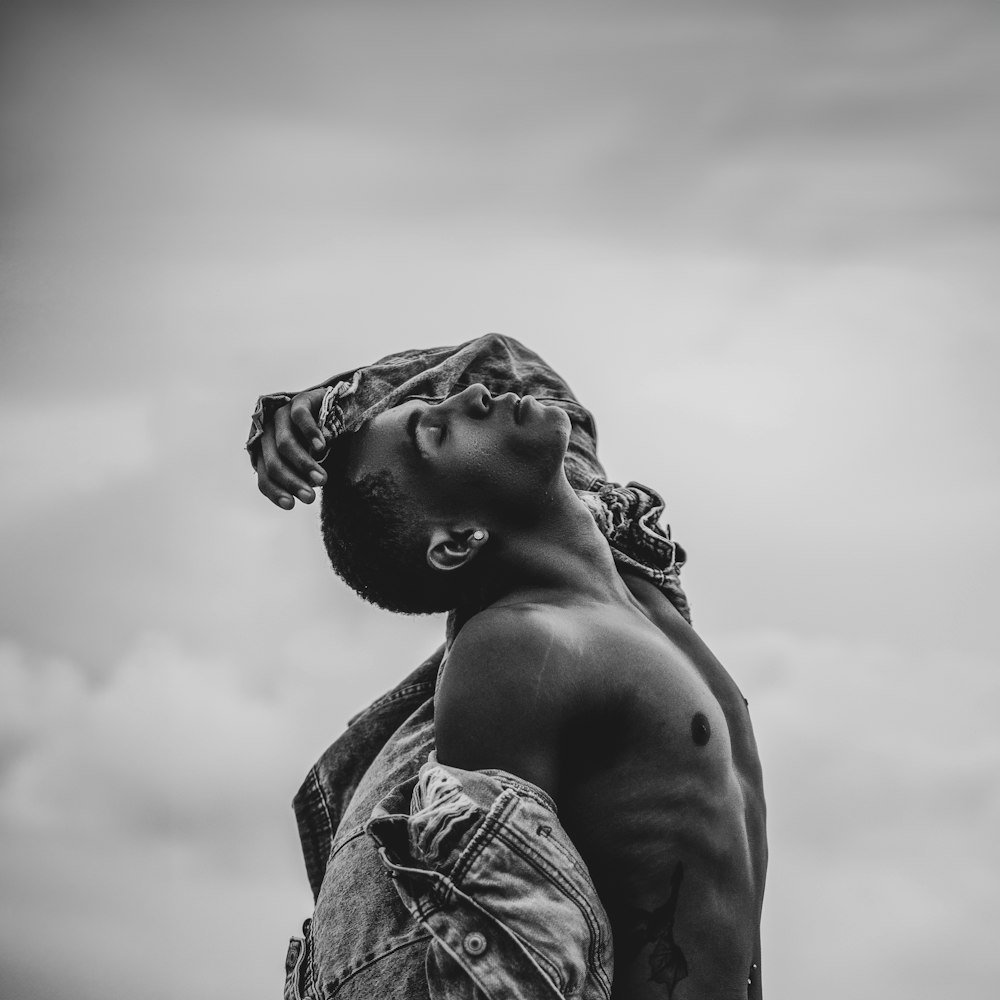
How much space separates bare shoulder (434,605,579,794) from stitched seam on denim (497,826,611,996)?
0.22 metres

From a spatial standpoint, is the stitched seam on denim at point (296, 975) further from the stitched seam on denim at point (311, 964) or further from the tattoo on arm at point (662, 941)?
the tattoo on arm at point (662, 941)

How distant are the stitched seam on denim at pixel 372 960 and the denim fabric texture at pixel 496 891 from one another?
475mm

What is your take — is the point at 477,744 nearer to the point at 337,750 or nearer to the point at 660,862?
the point at 660,862

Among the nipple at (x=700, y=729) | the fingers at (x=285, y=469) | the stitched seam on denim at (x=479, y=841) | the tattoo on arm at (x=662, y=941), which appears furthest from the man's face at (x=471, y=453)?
the tattoo on arm at (x=662, y=941)

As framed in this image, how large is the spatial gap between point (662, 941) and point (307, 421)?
5.69ft

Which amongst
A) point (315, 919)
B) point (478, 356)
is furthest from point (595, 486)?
point (315, 919)

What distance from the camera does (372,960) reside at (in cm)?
377

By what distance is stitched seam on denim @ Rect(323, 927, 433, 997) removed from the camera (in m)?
3.74

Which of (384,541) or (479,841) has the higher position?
(384,541)

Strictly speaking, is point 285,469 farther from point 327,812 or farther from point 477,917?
point 327,812

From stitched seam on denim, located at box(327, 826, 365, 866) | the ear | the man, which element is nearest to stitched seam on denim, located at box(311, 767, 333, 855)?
the man

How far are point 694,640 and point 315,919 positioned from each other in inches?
57.1

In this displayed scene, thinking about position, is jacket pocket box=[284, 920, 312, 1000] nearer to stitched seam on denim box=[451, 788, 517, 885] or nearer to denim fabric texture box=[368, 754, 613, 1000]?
denim fabric texture box=[368, 754, 613, 1000]

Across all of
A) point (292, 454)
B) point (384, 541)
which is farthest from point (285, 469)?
point (384, 541)
